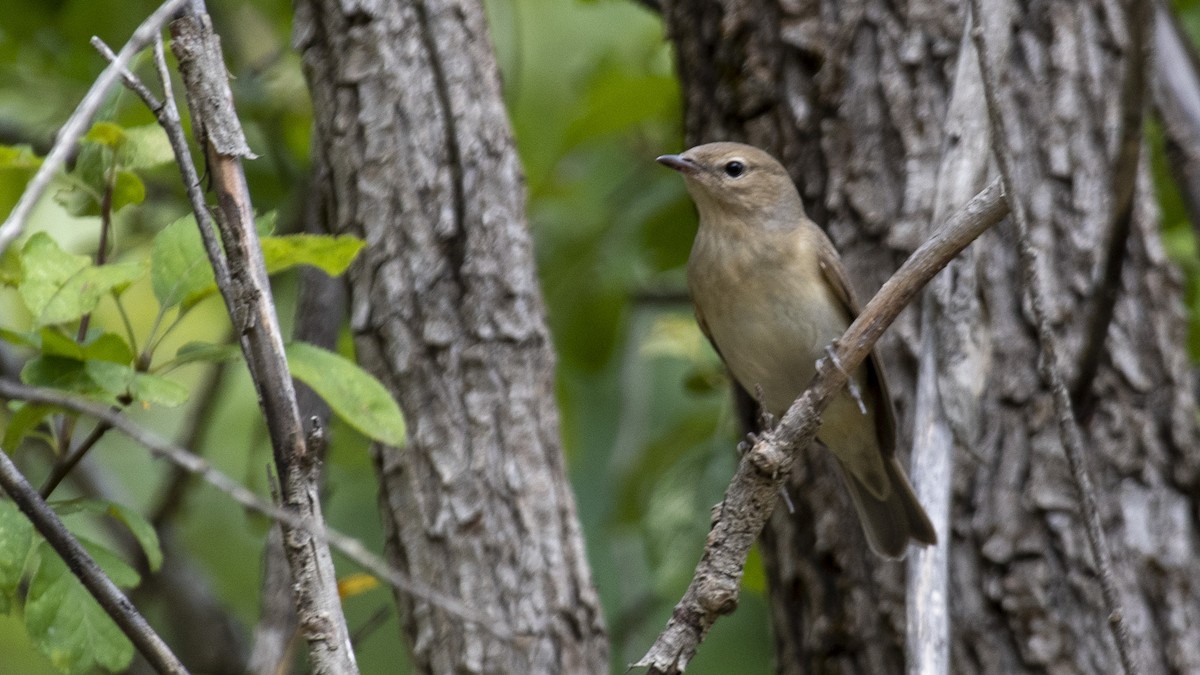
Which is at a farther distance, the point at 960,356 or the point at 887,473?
the point at 887,473

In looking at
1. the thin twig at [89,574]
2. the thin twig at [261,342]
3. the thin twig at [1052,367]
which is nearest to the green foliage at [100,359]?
the thin twig at [89,574]

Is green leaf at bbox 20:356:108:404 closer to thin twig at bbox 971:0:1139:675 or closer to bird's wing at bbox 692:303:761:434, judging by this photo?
thin twig at bbox 971:0:1139:675

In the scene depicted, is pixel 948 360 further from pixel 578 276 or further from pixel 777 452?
pixel 578 276

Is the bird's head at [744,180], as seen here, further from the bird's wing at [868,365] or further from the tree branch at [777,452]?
the tree branch at [777,452]

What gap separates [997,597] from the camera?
3.36 meters

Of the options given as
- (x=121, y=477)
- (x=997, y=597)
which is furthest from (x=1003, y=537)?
(x=121, y=477)

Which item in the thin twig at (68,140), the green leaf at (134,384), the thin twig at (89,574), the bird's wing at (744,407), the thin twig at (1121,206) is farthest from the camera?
the bird's wing at (744,407)

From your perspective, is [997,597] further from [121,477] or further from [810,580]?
[121,477]

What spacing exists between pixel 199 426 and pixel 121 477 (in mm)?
1648

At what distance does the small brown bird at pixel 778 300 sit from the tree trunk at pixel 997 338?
0.29ft

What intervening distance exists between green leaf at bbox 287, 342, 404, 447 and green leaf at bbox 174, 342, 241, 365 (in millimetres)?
112

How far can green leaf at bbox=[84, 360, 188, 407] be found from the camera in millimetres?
2283

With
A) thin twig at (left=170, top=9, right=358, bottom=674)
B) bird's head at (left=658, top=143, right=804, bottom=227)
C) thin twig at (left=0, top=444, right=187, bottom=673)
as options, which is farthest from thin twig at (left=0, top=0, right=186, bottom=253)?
bird's head at (left=658, top=143, right=804, bottom=227)

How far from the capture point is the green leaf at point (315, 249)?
2.46 meters
